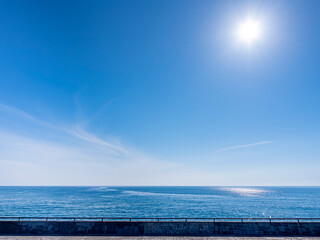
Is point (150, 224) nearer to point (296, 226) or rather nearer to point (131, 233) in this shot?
point (131, 233)

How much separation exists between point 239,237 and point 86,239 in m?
15.5

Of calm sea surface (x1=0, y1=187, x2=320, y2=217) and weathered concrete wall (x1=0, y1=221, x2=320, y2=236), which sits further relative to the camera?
calm sea surface (x1=0, y1=187, x2=320, y2=217)

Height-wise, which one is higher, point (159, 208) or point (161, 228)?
point (161, 228)

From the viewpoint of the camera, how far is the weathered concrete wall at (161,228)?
19531mm

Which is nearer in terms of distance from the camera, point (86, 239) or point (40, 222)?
point (86, 239)

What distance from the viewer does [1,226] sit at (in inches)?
785

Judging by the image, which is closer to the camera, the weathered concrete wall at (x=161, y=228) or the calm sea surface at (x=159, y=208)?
the weathered concrete wall at (x=161, y=228)

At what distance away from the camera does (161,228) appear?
19.9m

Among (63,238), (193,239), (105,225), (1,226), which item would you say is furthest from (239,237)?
(1,226)

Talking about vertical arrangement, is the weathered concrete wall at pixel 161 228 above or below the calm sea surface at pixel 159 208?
above

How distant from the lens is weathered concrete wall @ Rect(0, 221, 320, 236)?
1953 cm

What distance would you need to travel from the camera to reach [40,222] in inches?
790

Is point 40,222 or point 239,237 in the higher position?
point 40,222

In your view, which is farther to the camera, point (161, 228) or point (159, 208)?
point (159, 208)
